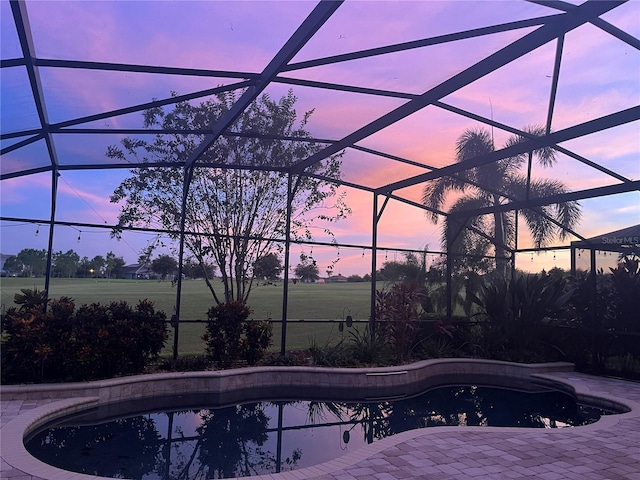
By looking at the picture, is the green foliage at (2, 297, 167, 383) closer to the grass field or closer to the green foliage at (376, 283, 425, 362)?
the grass field

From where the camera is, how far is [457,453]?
4656 millimetres

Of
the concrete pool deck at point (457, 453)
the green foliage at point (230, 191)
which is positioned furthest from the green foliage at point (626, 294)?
the green foliage at point (230, 191)

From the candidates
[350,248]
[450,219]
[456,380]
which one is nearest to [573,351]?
[456,380]

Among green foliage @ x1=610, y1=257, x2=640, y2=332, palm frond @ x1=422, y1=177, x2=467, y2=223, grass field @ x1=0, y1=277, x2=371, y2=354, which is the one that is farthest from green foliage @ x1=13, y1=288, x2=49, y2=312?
palm frond @ x1=422, y1=177, x2=467, y2=223

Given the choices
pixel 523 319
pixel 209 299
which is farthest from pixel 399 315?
pixel 209 299

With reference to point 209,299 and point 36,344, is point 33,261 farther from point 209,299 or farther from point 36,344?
point 209,299

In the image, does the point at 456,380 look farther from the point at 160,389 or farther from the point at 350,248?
the point at 160,389

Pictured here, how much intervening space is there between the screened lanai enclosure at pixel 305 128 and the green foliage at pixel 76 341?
4.02ft

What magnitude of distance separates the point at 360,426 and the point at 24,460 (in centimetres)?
405

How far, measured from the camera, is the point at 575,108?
675 centimetres

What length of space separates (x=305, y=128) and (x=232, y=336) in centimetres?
392

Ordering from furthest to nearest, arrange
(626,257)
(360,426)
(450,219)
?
(450,219) → (626,257) → (360,426)

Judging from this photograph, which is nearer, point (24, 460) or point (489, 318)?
point (24, 460)

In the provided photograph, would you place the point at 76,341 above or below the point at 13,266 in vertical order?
below
